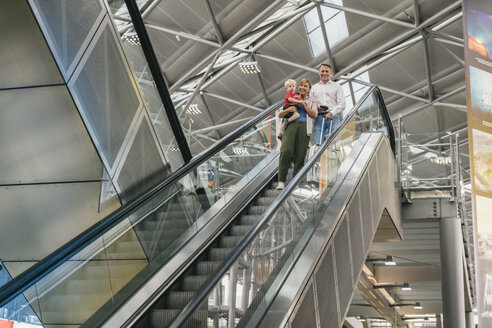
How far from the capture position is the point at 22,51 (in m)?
6.41

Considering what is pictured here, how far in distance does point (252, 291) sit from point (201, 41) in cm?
2060

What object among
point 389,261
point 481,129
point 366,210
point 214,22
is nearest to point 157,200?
point 366,210

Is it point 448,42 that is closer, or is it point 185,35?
point 185,35

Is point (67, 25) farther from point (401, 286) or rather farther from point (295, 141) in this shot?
point (401, 286)

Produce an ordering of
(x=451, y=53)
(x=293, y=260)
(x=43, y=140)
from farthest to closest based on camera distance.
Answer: (x=451, y=53)
(x=43, y=140)
(x=293, y=260)

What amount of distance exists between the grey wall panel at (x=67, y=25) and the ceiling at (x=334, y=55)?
42.5 ft

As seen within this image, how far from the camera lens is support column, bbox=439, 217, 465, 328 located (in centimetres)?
1384

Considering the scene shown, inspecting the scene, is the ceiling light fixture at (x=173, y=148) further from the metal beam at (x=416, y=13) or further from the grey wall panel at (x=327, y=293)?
the metal beam at (x=416, y=13)

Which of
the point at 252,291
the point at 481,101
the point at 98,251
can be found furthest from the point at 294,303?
the point at 481,101

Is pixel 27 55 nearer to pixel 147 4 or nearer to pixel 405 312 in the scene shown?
pixel 147 4

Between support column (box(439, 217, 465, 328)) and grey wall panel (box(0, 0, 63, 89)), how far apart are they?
35.9 ft

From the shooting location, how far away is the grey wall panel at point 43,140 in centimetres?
683

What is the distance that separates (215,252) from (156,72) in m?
3.10

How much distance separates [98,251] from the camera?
602 centimetres
